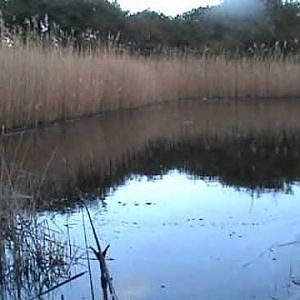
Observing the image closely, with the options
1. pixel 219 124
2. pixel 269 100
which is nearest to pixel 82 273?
pixel 219 124

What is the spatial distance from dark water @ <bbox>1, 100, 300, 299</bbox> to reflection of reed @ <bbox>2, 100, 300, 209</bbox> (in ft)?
0.04

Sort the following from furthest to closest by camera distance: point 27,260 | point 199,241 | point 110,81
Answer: point 110,81
point 199,241
point 27,260

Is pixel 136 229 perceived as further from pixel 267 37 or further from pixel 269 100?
pixel 267 37

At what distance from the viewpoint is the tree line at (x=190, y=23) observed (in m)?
21.1

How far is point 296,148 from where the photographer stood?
7441mm

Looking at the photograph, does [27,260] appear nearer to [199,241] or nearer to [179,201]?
[199,241]

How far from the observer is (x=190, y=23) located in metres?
25.7

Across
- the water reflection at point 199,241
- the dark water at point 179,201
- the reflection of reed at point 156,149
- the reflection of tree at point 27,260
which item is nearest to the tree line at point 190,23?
the reflection of reed at point 156,149

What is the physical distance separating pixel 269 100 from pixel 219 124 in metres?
5.79

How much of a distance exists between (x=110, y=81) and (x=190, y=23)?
1478 centimetres

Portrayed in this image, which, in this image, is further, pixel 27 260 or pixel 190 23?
pixel 190 23

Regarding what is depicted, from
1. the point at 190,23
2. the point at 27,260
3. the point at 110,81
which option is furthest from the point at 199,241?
the point at 190,23

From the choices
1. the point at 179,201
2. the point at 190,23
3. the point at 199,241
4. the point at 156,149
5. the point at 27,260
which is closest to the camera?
the point at 27,260

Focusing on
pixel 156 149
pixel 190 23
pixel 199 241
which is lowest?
pixel 156 149
